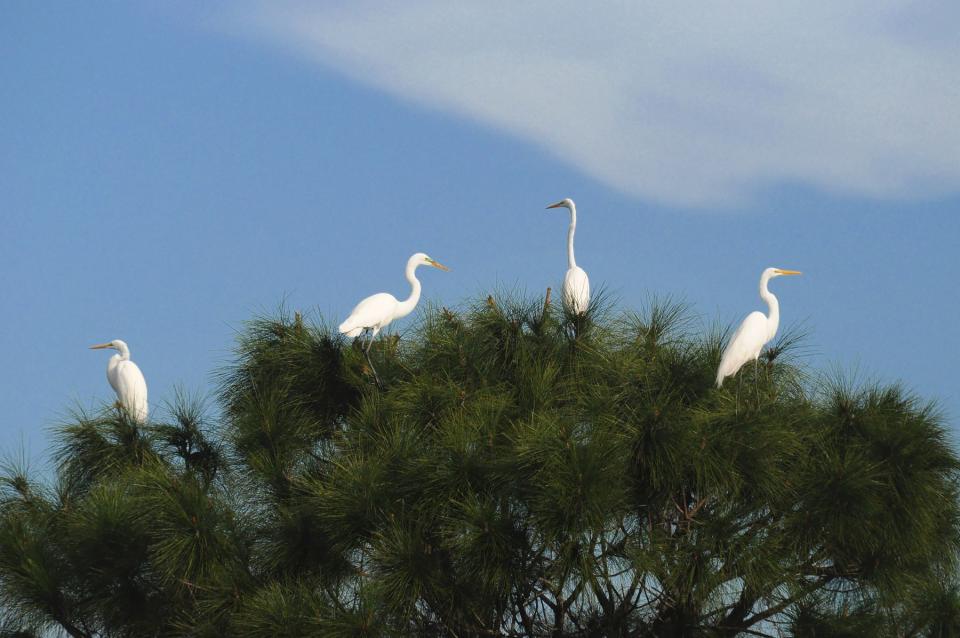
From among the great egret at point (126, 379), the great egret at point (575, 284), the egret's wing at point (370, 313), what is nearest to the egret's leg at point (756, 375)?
the great egret at point (575, 284)

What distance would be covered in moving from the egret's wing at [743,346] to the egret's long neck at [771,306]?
7.9 inches

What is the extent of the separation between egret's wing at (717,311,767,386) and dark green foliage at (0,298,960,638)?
15 centimetres

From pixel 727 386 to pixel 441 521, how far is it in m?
1.94

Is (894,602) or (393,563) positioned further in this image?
(894,602)

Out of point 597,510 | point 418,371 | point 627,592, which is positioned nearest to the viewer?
point 597,510

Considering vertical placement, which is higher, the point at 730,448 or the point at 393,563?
the point at 730,448

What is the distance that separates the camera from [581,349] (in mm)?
7199

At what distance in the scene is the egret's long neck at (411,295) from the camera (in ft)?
30.7

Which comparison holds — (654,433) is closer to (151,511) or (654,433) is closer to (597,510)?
(597,510)

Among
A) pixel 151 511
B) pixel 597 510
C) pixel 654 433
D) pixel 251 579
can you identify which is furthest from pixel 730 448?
pixel 151 511

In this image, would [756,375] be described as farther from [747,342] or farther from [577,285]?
[577,285]

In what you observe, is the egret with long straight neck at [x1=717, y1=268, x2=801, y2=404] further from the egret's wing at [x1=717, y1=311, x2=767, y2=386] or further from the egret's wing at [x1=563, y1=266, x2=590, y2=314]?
the egret's wing at [x1=563, y1=266, x2=590, y2=314]

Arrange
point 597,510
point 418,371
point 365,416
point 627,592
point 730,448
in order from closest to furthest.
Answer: point 597,510 → point 730,448 → point 627,592 → point 365,416 → point 418,371

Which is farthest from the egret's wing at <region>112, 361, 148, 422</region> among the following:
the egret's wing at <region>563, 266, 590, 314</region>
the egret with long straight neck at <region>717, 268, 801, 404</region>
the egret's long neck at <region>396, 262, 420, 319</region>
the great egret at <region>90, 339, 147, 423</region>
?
the egret with long straight neck at <region>717, 268, 801, 404</region>
